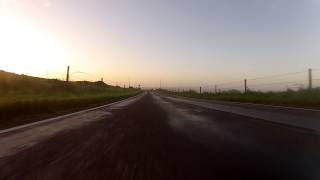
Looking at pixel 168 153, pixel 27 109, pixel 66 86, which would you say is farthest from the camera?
pixel 66 86

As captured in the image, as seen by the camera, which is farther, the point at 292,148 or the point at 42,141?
the point at 42,141

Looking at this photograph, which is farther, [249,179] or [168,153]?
[168,153]

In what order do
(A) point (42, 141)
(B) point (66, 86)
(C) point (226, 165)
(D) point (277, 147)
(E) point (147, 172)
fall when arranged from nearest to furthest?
(E) point (147, 172) < (C) point (226, 165) < (D) point (277, 147) < (A) point (42, 141) < (B) point (66, 86)

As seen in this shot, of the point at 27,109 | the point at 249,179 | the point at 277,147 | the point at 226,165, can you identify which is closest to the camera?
the point at 249,179

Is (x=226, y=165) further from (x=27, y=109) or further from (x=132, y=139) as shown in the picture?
(x=27, y=109)

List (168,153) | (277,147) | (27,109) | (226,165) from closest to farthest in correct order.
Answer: (226,165)
(168,153)
(277,147)
(27,109)

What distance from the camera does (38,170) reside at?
740cm

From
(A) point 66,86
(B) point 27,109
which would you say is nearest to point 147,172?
(B) point 27,109

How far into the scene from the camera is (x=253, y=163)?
7910mm

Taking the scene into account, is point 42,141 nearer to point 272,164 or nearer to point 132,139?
point 132,139

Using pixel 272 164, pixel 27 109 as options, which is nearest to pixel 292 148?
pixel 272 164

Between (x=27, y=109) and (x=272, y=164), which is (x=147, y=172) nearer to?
(x=272, y=164)

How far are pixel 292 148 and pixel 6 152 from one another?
6.07 meters

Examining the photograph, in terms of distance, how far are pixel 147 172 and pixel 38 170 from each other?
180 cm
